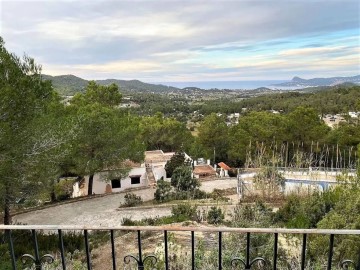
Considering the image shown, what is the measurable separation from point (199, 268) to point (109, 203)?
9497mm

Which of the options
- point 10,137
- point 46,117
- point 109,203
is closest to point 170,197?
point 109,203

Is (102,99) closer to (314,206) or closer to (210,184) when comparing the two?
(210,184)

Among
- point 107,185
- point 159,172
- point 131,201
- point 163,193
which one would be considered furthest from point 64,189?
point 163,193

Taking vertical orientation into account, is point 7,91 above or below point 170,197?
above

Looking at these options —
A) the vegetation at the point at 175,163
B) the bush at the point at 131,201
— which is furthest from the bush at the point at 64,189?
the vegetation at the point at 175,163

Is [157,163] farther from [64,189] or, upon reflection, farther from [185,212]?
[185,212]

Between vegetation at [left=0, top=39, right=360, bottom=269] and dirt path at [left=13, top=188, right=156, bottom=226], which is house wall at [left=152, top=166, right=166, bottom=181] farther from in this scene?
dirt path at [left=13, top=188, right=156, bottom=226]

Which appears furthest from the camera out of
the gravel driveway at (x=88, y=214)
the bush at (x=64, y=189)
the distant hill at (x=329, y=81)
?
the distant hill at (x=329, y=81)

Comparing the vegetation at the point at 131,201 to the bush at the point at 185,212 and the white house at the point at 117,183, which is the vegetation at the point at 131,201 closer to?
the bush at the point at 185,212

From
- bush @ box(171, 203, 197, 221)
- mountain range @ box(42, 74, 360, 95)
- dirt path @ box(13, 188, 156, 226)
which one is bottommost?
dirt path @ box(13, 188, 156, 226)

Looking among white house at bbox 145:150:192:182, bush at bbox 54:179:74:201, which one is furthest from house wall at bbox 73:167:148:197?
white house at bbox 145:150:192:182

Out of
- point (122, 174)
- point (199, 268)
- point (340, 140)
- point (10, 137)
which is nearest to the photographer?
point (199, 268)

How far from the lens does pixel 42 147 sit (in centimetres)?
757

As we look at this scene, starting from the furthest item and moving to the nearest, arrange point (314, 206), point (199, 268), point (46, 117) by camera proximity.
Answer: point (46, 117)
point (314, 206)
point (199, 268)
